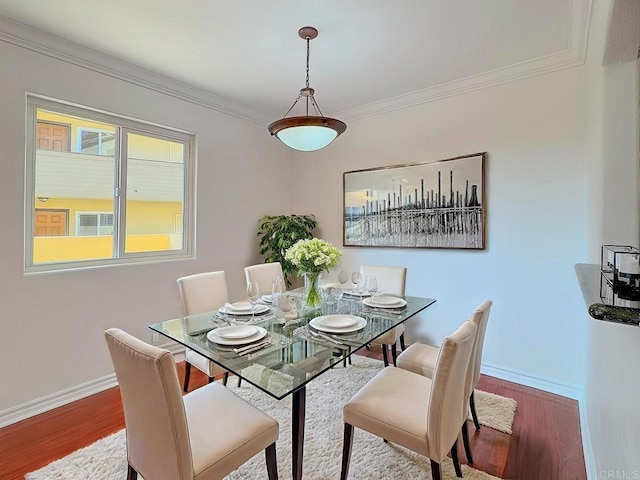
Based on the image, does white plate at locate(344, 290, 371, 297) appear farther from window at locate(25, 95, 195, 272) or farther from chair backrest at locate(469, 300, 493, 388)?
window at locate(25, 95, 195, 272)

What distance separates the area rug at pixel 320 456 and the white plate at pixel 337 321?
746 millimetres

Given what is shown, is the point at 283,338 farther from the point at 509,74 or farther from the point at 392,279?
the point at 509,74

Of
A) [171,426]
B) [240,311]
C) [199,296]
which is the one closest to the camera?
[171,426]

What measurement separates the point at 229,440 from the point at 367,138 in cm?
322

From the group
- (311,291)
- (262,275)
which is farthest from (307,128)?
(262,275)

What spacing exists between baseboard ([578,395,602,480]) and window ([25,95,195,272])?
344cm

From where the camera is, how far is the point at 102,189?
2809 millimetres

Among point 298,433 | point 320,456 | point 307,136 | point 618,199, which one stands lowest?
point 320,456

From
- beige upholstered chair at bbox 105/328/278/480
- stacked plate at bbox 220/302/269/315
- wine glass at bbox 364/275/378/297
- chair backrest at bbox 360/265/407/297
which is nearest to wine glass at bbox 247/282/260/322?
stacked plate at bbox 220/302/269/315

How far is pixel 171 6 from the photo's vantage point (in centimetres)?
205

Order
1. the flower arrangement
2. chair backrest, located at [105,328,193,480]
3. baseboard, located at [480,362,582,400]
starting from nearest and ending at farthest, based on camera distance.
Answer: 1. chair backrest, located at [105,328,193,480]
2. the flower arrangement
3. baseboard, located at [480,362,582,400]

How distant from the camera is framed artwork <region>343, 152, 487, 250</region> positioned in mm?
3018

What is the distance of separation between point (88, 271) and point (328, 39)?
2.60m

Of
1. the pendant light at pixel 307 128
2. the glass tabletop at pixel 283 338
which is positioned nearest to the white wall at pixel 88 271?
the glass tabletop at pixel 283 338
